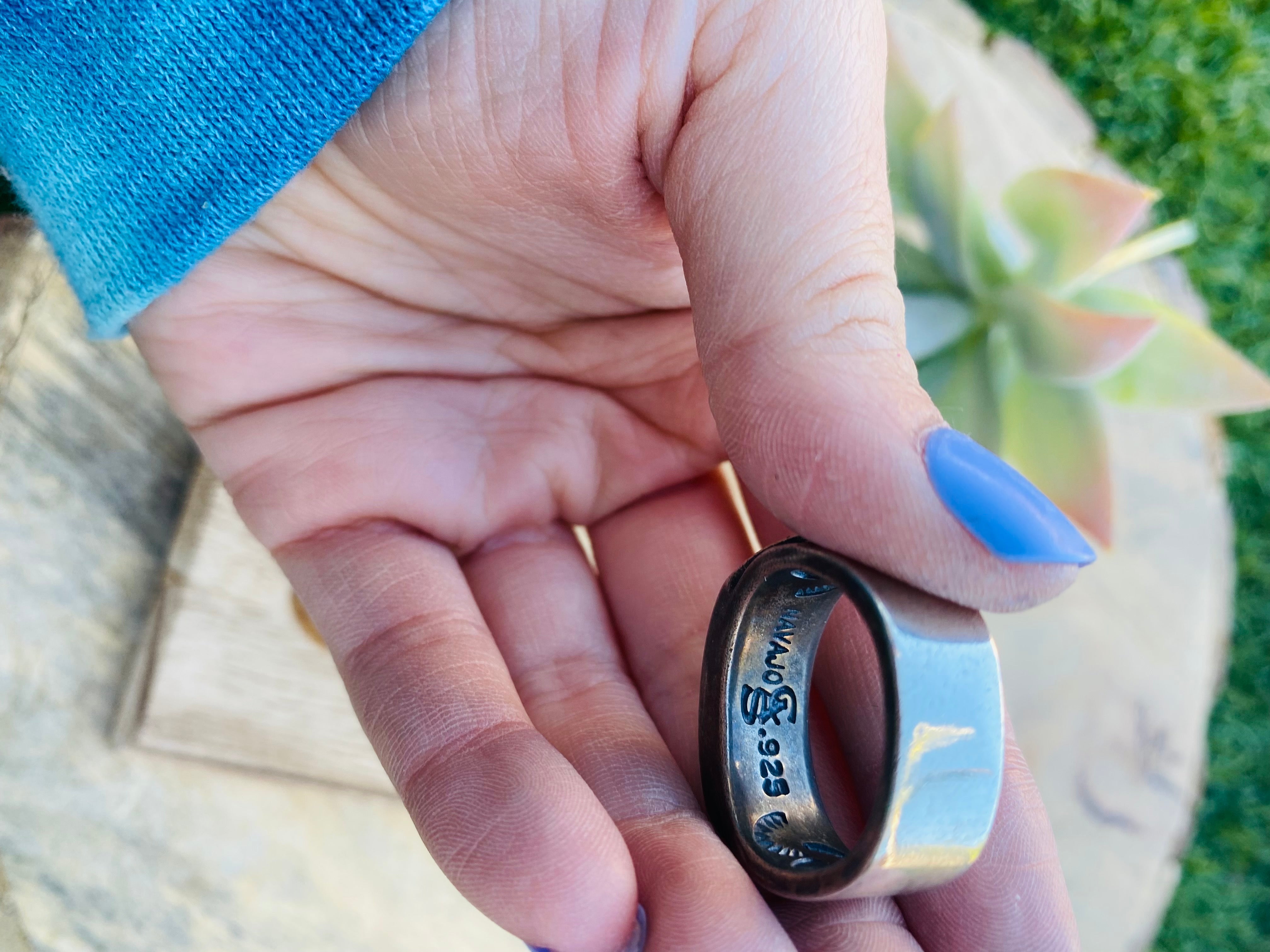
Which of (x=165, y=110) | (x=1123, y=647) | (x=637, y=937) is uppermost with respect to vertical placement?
(x=165, y=110)

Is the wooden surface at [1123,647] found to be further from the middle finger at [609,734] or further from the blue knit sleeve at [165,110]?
the blue knit sleeve at [165,110]

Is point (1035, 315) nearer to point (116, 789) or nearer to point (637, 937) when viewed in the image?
point (637, 937)

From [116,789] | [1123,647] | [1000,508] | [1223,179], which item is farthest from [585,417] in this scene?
[1223,179]

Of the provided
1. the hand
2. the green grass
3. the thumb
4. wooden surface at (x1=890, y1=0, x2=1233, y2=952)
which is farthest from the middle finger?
the green grass

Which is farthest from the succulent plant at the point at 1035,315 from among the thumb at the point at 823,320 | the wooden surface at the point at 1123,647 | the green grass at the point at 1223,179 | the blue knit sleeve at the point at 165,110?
the green grass at the point at 1223,179

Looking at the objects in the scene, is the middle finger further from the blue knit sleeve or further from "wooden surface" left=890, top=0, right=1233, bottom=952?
"wooden surface" left=890, top=0, right=1233, bottom=952

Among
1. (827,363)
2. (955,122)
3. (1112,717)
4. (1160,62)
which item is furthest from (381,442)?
(1160,62)

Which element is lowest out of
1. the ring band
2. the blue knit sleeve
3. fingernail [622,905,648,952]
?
fingernail [622,905,648,952]

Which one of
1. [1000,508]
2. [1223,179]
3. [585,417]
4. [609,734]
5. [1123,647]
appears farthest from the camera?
[1223,179]
